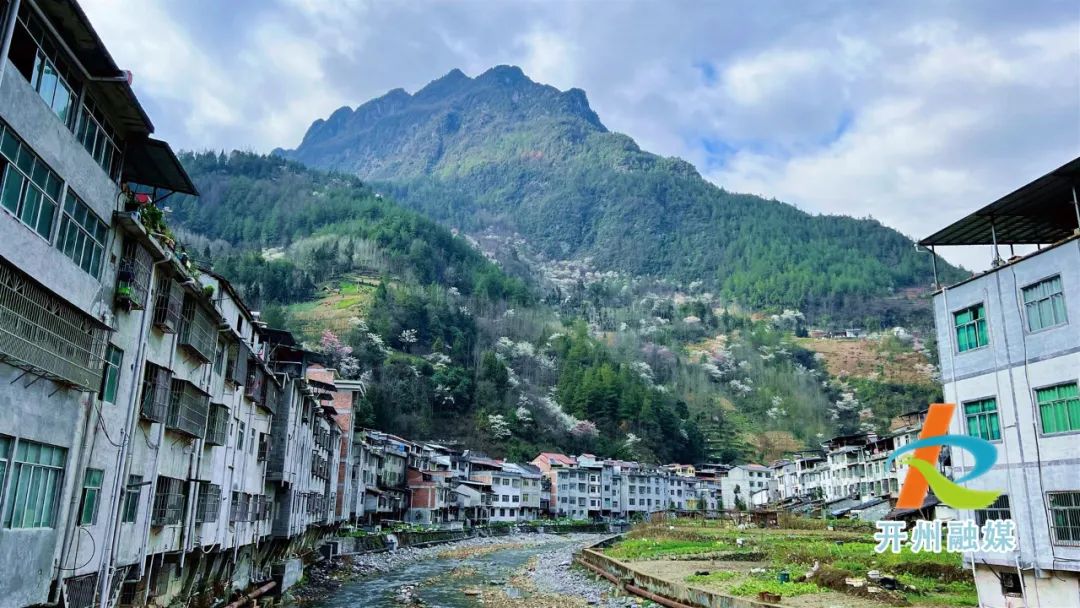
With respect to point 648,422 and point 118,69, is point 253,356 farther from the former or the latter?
point 648,422

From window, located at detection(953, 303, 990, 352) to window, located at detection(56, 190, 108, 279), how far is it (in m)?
26.5

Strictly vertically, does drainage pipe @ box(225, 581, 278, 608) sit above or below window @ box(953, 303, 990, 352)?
below

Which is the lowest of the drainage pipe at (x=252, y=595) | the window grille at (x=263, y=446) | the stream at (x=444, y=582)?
the stream at (x=444, y=582)

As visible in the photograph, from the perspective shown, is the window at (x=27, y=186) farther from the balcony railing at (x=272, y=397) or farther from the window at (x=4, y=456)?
the balcony railing at (x=272, y=397)

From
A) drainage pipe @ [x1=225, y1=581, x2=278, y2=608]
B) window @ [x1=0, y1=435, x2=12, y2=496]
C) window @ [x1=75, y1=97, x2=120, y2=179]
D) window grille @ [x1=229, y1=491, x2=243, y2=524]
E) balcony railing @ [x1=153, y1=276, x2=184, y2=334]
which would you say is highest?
window @ [x1=75, y1=97, x2=120, y2=179]

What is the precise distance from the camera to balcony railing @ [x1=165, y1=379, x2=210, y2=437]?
2140cm

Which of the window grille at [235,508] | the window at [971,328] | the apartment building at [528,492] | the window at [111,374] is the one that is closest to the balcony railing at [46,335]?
the window at [111,374]

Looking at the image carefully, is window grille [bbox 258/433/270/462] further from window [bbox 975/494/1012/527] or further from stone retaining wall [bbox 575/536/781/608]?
window [bbox 975/494/1012/527]

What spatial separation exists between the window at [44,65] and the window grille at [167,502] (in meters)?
11.4

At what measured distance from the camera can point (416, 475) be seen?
300ft

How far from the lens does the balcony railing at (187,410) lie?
21.4 meters

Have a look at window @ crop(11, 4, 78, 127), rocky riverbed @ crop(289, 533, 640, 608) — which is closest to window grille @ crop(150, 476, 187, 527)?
window @ crop(11, 4, 78, 127)

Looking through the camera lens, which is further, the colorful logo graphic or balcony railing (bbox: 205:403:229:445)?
balcony railing (bbox: 205:403:229:445)

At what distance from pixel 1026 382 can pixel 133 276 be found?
2597 cm
